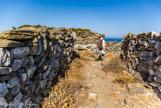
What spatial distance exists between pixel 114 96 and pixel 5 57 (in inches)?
150

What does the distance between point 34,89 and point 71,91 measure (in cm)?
152

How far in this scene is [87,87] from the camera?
4.66 m

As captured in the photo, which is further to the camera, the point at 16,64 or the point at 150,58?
the point at 150,58

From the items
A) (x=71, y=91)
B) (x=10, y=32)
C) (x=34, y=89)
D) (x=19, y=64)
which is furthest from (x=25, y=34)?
(x=71, y=91)

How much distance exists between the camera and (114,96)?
4.02 meters

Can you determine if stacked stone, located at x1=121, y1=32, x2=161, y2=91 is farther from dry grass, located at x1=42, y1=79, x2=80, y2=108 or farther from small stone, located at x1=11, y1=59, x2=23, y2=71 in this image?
small stone, located at x1=11, y1=59, x2=23, y2=71

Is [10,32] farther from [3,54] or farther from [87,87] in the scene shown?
[87,87]

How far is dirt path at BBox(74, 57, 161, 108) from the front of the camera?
3479 millimetres

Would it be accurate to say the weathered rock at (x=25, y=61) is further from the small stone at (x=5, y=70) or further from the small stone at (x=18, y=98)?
the small stone at (x=18, y=98)

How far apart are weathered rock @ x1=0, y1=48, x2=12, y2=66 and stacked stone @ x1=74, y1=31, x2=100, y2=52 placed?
747cm

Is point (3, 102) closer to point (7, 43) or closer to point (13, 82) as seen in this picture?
point (13, 82)

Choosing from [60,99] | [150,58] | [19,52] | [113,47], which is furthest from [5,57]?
[113,47]

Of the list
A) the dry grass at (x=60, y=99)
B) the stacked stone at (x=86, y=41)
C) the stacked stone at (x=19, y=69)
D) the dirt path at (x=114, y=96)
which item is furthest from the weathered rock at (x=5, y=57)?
the stacked stone at (x=86, y=41)

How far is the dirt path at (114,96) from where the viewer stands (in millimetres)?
3479
